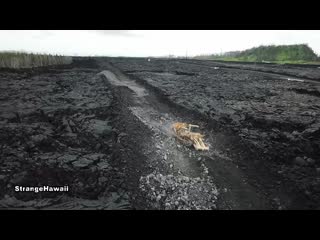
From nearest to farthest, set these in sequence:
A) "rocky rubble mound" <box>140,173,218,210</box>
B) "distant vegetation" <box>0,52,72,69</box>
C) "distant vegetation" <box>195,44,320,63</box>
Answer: "rocky rubble mound" <box>140,173,218,210</box>
"distant vegetation" <box>0,52,72,69</box>
"distant vegetation" <box>195,44,320,63</box>

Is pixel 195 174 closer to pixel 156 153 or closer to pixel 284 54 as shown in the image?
pixel 156 153

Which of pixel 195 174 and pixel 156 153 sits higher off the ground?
pixel 156 153

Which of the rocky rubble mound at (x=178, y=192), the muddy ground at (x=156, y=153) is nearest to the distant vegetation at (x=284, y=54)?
the muddy ground at (x=156, y=153)

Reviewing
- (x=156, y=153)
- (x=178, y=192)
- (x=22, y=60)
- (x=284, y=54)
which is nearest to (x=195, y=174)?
(x=178, y=192)

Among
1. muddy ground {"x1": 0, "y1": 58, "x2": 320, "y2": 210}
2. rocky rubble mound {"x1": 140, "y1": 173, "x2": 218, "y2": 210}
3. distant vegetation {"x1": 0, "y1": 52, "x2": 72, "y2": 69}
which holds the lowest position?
rocky rubble mound {"x1": 140, "y1": 173, "x2": 218, "y2": 210}

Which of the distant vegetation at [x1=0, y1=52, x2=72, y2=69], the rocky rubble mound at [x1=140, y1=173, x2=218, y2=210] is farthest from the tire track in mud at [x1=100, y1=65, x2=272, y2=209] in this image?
the distant vegetation at [x1=0, y1=52, x2=72, y2=69]

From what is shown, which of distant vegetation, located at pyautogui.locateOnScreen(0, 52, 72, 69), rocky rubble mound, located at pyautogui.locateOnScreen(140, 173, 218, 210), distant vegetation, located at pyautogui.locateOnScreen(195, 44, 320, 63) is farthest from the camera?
distant vegetation, located at pyautogui.locateOnScreen(195, 44, 320, 63)

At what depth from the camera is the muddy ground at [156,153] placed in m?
5.59

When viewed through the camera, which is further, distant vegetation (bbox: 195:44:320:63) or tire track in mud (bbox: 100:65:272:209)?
distant vegetation (bbox: 195:44:320:63)

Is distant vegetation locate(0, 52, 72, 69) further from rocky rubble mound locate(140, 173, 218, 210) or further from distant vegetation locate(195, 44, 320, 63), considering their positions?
distant vegetation locate(195, 44, 320, 63)

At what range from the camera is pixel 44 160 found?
6461 mm

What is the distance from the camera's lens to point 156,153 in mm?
7699

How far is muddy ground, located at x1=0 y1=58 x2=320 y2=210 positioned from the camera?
559cm
